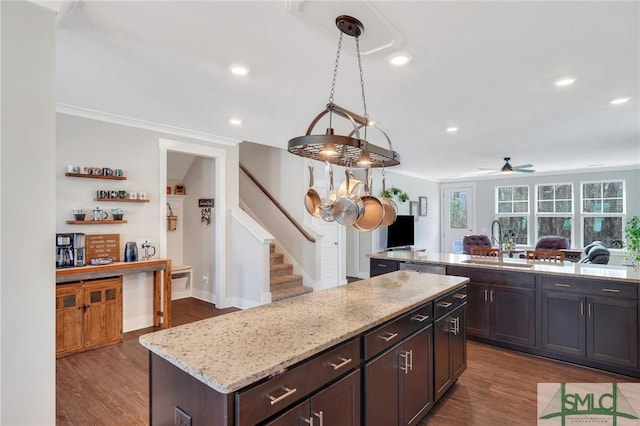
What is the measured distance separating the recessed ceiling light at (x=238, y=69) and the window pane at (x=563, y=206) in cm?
851

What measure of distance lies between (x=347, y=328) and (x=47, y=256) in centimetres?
168

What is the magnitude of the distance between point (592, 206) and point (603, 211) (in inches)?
8.9

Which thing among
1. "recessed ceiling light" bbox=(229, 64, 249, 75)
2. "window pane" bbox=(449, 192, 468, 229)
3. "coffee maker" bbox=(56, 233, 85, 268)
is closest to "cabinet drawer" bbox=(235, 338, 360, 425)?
"recessed ceiling light" bbox=(229, 64, 249, 75)

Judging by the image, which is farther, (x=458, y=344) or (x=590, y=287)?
(x=590, y=287)

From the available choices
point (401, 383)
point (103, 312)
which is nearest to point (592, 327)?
point (401, 383)

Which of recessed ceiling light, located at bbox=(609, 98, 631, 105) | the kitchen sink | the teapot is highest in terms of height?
recessed ceiling light, located at bbox=(609, 98, 631, 105)

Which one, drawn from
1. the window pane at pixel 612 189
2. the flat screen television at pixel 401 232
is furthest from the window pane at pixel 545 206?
the flat screen television at pixel 401 232

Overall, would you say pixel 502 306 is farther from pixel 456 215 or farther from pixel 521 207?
pixel 456 215

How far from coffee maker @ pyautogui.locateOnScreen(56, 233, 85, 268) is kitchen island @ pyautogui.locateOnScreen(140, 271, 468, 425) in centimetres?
265

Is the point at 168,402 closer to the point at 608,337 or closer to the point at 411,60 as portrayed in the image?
the point at 411,60

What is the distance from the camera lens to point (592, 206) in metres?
7.73

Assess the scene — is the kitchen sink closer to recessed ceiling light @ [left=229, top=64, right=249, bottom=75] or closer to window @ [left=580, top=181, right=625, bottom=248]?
recessed ceiling light @ [left=229, top=64, right=249, bottom=75]

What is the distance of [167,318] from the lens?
13.5ft

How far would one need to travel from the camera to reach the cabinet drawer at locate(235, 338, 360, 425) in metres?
1.14
